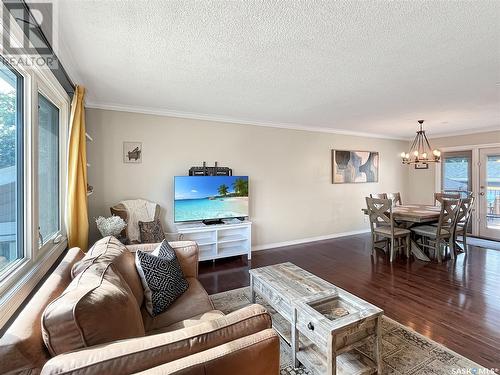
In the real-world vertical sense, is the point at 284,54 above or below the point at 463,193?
above

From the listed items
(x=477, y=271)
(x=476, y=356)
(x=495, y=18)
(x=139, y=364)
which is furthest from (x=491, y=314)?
(x=139, y=364)

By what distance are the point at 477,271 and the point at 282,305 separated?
3281 millimetres

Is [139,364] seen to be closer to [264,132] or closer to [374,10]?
[374,10]

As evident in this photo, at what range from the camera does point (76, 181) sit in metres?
2.56

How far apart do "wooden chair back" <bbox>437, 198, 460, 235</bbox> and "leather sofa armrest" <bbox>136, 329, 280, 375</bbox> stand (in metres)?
4.08

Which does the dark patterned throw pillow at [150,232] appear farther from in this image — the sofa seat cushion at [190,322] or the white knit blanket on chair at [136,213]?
the sofa seat cushion at [190,322]

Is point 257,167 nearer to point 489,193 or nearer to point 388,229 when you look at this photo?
point 388,229

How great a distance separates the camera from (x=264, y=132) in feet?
15.2

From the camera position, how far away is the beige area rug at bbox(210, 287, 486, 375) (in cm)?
171

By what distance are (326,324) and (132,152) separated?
10.9 feet

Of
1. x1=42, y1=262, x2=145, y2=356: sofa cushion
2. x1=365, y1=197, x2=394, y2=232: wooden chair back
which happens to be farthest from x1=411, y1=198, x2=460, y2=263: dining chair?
x1=42, y1=262, x2=145, y2=356: sofa cushion

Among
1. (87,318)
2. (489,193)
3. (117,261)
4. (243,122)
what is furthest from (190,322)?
(489,193)

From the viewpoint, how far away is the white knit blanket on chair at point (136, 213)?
11.1 ft

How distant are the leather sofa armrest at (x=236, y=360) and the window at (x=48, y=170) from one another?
1844 mm
